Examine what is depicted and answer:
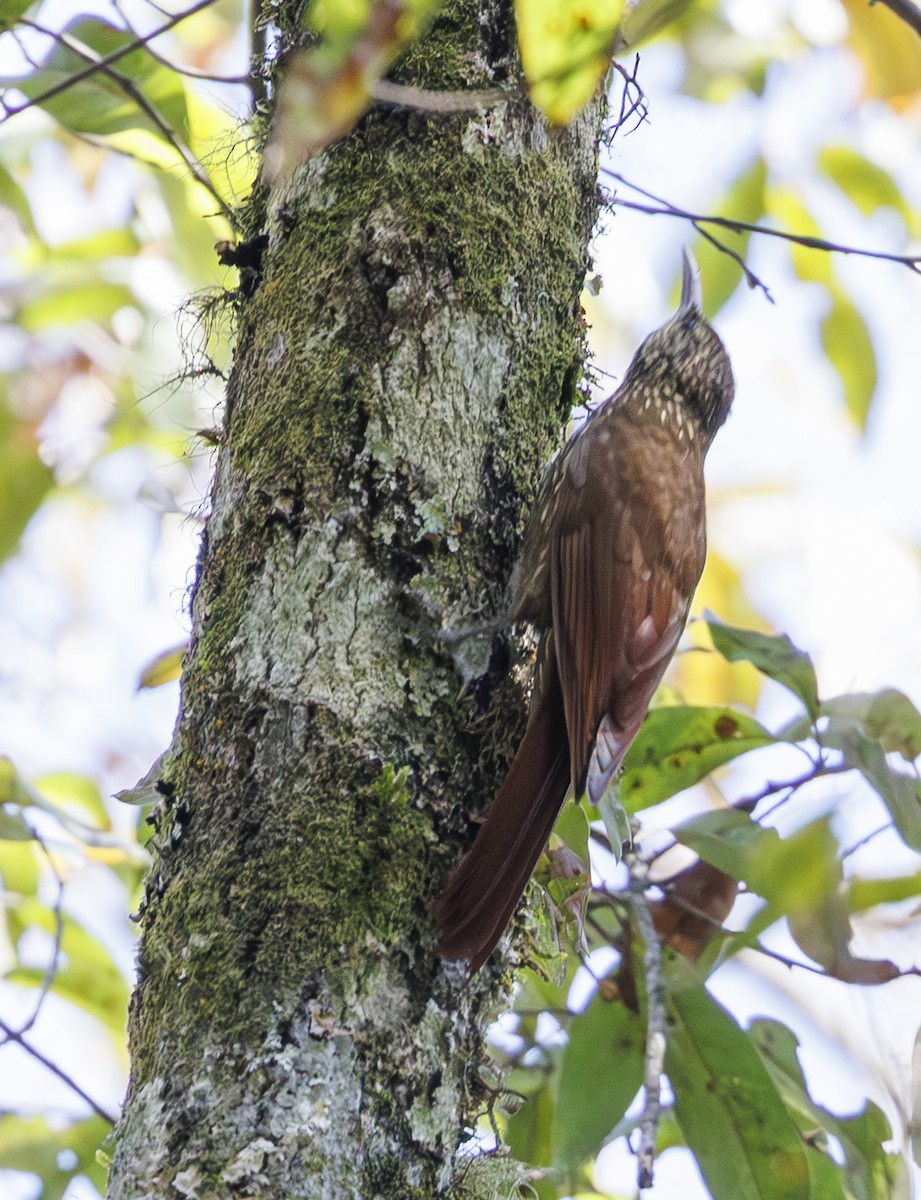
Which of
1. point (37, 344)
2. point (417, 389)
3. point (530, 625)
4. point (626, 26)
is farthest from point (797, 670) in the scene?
point (37, 344)

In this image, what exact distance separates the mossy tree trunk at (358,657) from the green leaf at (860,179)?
3.75ft

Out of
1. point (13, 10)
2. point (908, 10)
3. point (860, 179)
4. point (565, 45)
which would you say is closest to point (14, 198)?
point (13, 10)

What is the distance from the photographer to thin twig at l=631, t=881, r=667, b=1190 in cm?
158

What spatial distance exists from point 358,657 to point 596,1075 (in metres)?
1.17

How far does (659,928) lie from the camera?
9.17 feet

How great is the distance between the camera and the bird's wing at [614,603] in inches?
87.4

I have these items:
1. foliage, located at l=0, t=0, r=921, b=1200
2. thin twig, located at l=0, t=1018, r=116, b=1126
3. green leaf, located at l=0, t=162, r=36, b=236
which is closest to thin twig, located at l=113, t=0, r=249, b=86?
foliage, located at l=0, t=0, r=921, b=1200

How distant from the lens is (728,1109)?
8.08 feet

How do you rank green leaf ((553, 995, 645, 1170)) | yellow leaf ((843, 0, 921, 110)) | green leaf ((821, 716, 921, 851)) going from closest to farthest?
green leaf ((821, 716, 921, 851))
green leaf ((553, 995, 645, 1170))
yellow leaf ((843, 0, 921, 110))

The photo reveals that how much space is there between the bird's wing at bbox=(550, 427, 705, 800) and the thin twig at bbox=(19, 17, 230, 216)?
91 cm

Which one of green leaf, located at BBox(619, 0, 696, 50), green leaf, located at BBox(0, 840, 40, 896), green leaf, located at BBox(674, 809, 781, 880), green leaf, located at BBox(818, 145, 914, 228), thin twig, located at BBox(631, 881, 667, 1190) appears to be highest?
green leaf, located at BBox(818, 145, 914, 228)

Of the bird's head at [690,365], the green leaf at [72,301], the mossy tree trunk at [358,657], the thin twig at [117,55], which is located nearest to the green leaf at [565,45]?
the mossy tree trunk at [358,657]

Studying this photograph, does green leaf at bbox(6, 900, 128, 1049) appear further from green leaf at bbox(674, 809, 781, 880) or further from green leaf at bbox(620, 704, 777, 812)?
green leaf at bbox(674, 809, 781, 880)

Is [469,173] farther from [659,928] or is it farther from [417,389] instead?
[659,928]
